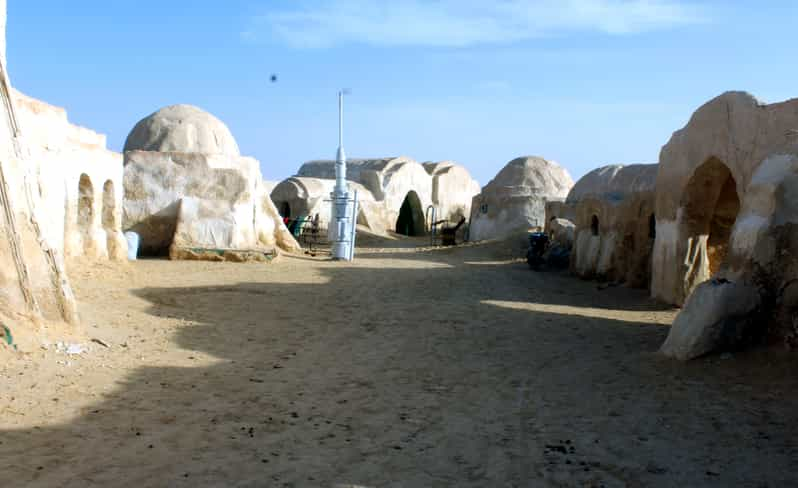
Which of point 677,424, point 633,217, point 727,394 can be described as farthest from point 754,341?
point 633,217

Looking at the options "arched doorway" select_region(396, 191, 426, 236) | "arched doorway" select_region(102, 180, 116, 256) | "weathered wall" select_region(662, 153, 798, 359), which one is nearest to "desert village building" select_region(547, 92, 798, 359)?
"weathered wall" select_region(662, 153, 798, 359)

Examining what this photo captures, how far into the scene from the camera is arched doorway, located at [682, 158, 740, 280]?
1022 cm

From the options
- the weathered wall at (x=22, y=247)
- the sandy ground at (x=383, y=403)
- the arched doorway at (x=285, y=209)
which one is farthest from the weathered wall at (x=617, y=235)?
the arched doorway at (x=285, y=209)

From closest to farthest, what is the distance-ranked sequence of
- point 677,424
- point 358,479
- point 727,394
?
point 358,479
point 677,424
point 727,394

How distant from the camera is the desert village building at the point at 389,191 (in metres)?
26.8

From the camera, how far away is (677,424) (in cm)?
481

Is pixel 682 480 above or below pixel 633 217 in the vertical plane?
below

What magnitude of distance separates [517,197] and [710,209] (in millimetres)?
16897

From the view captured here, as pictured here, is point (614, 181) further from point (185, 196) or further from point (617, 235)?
point (185, 196)

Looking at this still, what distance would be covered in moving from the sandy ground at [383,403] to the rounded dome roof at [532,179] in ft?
61.7

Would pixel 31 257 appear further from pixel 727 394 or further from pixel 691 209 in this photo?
pixel 691 209

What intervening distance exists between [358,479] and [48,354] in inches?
136

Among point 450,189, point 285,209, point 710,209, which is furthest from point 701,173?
point 450,189

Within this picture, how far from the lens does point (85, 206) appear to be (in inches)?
500
